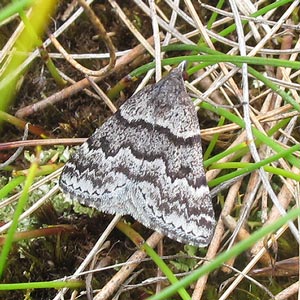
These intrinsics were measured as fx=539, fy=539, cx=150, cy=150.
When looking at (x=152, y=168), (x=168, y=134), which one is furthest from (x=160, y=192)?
(x=168, y=134)

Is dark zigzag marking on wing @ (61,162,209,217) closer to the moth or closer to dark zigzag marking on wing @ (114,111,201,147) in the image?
the moth

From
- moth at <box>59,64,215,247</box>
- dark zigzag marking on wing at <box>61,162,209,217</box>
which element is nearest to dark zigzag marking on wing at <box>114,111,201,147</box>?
moth at <box>59,64,215,247</box>

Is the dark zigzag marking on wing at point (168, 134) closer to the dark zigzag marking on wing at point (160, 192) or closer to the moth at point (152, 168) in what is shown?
the moth at point (152, 168)

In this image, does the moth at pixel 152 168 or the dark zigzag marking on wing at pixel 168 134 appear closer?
the moth at pixel 152 168

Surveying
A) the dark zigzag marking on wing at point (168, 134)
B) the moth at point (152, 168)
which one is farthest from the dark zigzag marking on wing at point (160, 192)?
the dark zigzag marking on wing at point (168, 134)

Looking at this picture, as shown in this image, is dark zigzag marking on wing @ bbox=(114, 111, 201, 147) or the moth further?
dark zigzag marking on wing @ bbox=(114, 111, 201, 147)

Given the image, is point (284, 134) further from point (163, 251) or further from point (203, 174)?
point (163, 251)

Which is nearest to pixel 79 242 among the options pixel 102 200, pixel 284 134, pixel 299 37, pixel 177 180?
pixel 102 200

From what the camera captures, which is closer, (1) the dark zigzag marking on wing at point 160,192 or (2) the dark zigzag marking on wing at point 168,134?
(1) the dark zigzag marking on wing at point 160,192
